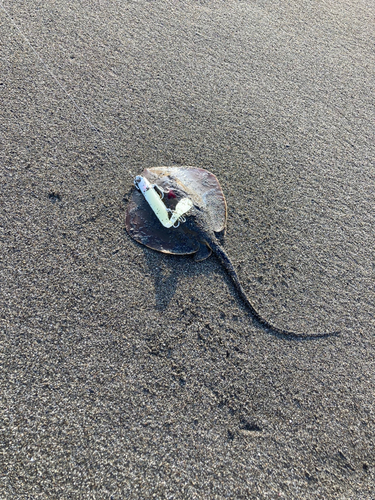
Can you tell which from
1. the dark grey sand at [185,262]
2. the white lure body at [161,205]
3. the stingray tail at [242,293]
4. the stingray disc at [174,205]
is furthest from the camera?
the stingray disc at [174,205]

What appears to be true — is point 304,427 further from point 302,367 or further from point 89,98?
point 89,98

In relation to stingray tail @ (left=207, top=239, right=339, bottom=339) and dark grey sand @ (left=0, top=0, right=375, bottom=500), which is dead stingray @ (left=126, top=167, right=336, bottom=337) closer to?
stingray tail @ (left=207, top=239, right=339, bottom=339)

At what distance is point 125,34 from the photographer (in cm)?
502

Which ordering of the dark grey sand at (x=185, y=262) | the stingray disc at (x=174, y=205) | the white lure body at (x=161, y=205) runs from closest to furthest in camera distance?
the dark grey sand at (x=185, y=262) → the white lure body at (x=161, y=205) → the stingray disc at (x=174, y=205)

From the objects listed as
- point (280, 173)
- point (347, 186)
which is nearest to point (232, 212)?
point (280, 173)

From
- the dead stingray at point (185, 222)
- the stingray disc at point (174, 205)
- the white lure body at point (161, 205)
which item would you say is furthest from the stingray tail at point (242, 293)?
the white lure body at point (161, 205)

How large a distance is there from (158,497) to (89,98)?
4.67 m

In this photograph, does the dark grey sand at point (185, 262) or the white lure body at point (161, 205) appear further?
the white lure body at point (161, 205)

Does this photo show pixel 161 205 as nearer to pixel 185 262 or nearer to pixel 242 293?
pixel 185 262

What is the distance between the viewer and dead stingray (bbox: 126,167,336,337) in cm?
359

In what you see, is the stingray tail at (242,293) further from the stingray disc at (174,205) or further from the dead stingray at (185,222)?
the stingray disc at (174,205)

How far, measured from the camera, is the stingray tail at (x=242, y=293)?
3.32 meters

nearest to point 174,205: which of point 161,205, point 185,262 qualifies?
point 161,205

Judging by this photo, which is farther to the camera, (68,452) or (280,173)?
(280,173)
